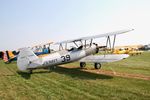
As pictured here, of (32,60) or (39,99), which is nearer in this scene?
(39,99)

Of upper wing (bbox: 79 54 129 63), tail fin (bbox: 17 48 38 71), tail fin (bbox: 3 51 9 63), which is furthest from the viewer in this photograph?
tail fin (bbox: 3 51 9 63)

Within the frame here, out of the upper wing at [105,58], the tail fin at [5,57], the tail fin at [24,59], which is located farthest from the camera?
the tail fin at [5,57]

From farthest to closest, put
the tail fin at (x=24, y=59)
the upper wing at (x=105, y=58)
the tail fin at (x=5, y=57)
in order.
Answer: the tail fin at (x=5, y=57) → the upper wing at (x=105, y=58) → the tail fin at (x=24, y=59)

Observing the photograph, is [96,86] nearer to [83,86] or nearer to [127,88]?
[83,86]

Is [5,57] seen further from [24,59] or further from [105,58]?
[105,58]

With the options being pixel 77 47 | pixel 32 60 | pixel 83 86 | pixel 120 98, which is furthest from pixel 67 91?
pixel 77 47

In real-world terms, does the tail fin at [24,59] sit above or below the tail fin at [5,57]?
above

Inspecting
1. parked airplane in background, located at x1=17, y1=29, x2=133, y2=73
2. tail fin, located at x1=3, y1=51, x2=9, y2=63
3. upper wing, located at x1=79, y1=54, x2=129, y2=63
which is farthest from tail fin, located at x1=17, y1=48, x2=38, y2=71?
tail fin, located at x1=3, y1=51, x2=9, y2=63

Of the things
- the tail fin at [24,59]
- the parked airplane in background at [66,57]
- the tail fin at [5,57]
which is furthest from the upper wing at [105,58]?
the tail fin at [5,57]

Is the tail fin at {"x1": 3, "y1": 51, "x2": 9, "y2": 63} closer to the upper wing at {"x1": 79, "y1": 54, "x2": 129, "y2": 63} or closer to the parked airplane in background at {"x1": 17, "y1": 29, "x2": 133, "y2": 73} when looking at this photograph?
the parked airplane in background at {"x1": 17, "y1": 29, "x2": 133, "y2": 73}

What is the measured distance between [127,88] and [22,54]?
7.64 metres

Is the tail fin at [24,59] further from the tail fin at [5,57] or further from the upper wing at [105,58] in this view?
the tail fin at [5,57]

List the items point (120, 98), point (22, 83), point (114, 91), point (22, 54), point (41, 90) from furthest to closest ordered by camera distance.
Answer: point (22, 54)
point (22, 83)
point (41, 90)
point (114, 91)
point (120, 98)

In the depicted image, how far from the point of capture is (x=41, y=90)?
30.1ft
